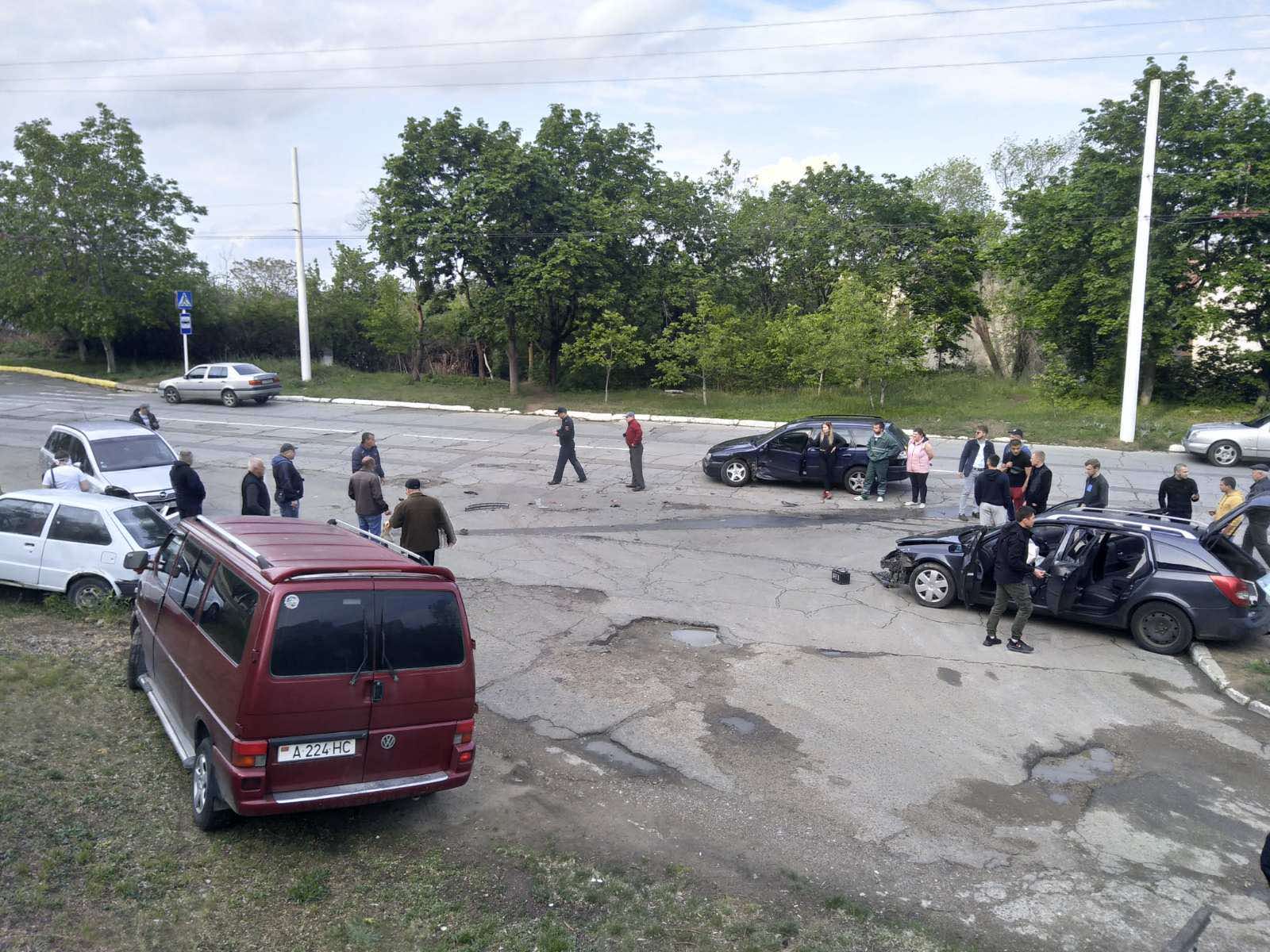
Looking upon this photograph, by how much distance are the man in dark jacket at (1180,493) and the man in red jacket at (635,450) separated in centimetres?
897

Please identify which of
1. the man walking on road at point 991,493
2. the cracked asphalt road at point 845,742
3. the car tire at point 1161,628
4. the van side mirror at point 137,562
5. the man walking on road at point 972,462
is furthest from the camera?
the man walking on road at point 972,462

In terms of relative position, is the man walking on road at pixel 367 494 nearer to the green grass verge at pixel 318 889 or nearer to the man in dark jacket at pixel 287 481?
the man in dark jacket at pixel 287 481

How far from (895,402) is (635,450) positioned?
14.4 m

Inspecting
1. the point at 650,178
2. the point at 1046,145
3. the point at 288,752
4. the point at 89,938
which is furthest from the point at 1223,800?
the point at 1046,145

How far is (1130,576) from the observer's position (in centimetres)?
1058

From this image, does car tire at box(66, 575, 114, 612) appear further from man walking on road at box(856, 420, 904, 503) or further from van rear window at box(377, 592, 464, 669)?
man walking on road at box(856, 420, 904, 503)

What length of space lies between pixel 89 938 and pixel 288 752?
1.32 metres

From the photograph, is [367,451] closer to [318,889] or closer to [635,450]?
[635,450]

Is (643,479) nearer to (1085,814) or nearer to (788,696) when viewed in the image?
(788,696)

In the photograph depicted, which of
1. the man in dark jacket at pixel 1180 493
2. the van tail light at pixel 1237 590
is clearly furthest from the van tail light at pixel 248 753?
the man in dark jacket at pixel 1180 493

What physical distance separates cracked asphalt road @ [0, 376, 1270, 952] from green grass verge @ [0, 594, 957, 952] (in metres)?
0.35

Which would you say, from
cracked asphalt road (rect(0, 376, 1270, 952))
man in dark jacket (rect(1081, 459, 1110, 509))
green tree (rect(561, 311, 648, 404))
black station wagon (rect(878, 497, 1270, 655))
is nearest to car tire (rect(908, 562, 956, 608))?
black station wagon (rect(878, 497, 1270, 655))

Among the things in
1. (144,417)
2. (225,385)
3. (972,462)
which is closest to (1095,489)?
(972,462)

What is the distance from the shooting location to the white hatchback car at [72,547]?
433 inches
